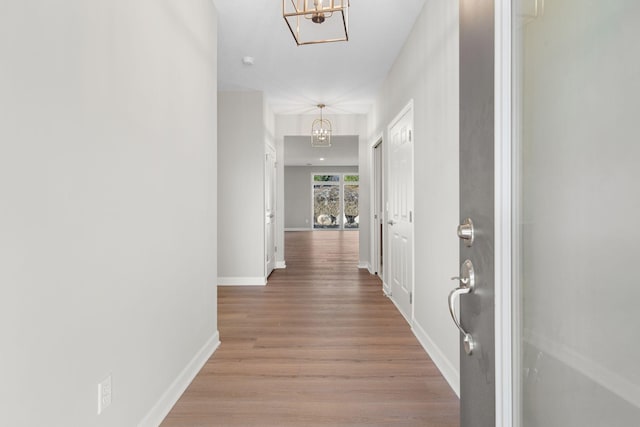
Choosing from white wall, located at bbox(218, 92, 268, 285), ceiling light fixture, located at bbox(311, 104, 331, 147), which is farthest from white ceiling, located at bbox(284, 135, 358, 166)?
white wall, located at bbox(218, 92, 268, 285)

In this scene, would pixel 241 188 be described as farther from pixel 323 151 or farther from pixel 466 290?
pixel 323 151

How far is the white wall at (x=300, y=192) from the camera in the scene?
1512 cm

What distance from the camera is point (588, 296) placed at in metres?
0.59

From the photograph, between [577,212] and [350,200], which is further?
[350,200]

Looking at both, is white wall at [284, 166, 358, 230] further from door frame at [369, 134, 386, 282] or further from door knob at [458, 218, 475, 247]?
door knob at [458, 218, 475, 247]

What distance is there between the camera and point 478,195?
0.84m

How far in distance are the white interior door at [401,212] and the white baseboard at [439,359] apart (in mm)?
363

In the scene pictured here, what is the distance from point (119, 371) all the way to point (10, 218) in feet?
2.72

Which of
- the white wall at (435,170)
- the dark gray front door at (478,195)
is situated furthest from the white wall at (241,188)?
the dark gray front door at (478,195)

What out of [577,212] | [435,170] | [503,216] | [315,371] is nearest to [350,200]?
[435,170]

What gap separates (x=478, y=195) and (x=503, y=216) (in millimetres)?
107

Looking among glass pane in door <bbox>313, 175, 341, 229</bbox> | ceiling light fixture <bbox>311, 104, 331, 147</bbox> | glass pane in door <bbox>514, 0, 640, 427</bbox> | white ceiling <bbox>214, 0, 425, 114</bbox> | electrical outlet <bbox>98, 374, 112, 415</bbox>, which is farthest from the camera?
glass pane in door <bbox>313, 175, 341, 229</bbox>

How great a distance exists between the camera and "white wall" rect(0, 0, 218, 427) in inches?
41.6

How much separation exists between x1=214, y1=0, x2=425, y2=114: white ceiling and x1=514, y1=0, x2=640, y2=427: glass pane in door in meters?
2.69
